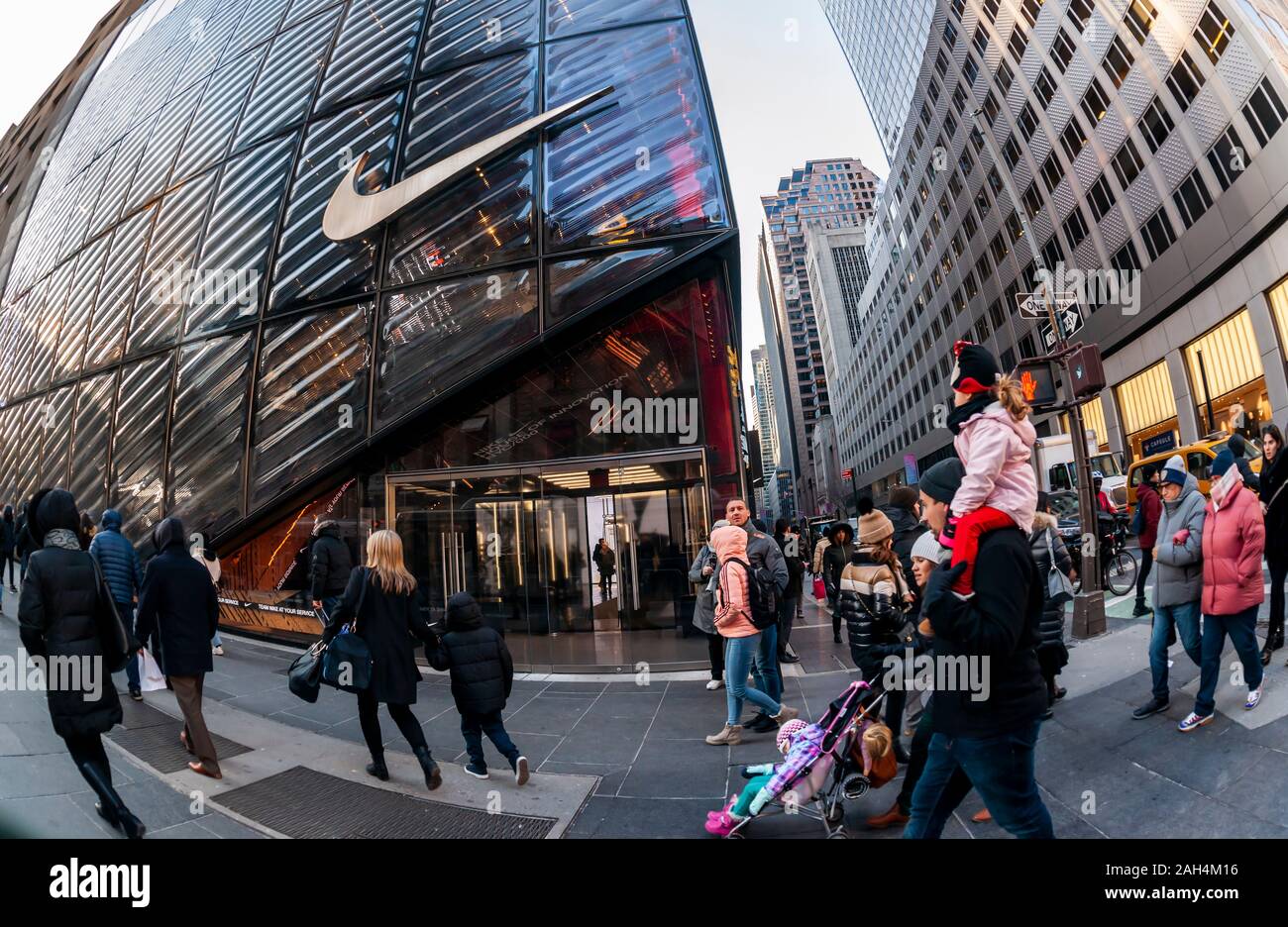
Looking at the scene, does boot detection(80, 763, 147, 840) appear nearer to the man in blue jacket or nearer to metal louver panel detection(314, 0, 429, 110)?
the man in blue jacket

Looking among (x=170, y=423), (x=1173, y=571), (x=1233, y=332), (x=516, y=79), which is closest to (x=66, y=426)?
(x=170, y=423)

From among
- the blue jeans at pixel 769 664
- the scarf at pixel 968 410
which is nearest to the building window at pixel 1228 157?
the blue jeans at pixel 769 664

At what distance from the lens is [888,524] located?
3697mm

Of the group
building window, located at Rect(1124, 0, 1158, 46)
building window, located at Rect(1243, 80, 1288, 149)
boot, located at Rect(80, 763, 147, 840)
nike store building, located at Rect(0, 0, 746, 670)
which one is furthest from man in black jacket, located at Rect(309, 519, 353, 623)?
building window, located at Rect(1124, 0, 1158, 46)

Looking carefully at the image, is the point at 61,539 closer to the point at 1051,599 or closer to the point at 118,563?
the point at 118,563

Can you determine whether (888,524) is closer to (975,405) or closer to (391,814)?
(975,405)

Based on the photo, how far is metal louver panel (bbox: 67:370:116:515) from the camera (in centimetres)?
1003

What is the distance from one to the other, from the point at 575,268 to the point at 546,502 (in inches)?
155

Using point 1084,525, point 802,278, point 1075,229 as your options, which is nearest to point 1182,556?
point 1084,525

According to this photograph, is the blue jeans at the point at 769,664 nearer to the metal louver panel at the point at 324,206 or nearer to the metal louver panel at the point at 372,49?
the metal louver panel at the point at 324,206

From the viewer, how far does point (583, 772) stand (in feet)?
10.7

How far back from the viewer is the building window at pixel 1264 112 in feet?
53.1

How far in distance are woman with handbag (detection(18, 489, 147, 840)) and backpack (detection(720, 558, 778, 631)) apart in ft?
13.0

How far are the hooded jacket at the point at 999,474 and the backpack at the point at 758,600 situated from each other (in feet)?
8.78
